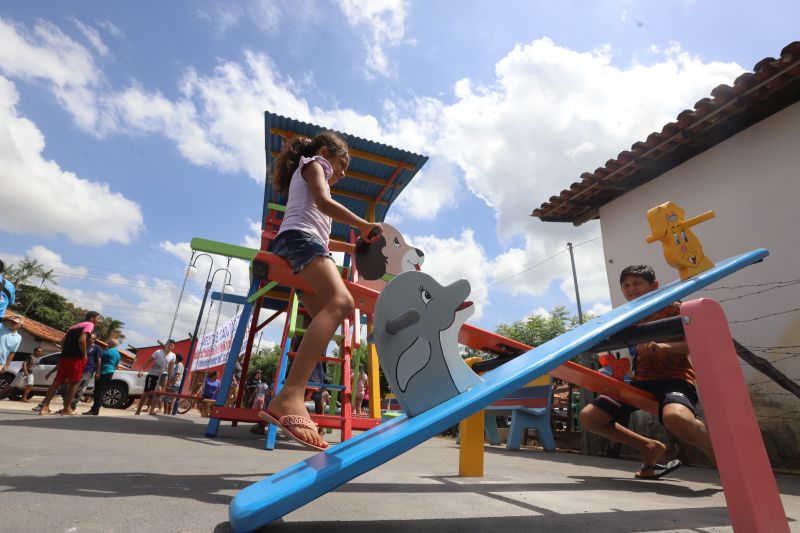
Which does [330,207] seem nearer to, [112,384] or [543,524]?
[543,524]

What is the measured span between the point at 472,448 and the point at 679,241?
173 cm

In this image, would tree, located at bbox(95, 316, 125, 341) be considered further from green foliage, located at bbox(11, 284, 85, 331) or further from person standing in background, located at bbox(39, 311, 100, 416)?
person standing in background, located at bbox(39, 311, 100, 416)

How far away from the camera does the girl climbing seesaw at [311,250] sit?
5.07 ft

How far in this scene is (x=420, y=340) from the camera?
4.65 ft

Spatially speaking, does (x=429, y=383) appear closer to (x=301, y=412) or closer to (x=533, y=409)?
(x=301, y=412)

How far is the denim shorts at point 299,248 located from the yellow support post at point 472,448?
135cm

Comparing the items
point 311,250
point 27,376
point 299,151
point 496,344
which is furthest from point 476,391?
point 27,376

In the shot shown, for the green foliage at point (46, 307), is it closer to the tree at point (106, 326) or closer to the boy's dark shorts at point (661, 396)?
the tree at point (106, 326)

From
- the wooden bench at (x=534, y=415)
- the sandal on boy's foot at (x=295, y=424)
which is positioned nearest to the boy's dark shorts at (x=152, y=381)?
the wooden bench at (x=534, y=415)

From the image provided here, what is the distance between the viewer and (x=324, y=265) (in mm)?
1823

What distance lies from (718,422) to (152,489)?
5.93 ft

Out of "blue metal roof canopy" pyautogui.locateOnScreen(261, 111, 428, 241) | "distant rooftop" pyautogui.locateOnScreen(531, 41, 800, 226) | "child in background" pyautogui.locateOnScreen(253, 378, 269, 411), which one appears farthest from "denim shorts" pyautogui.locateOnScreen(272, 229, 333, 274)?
"child in background" pyautogui.locateOnScreen(253, 378, 269, 411)

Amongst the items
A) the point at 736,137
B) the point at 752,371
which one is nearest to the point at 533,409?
the point at 752,371

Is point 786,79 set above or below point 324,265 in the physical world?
above
